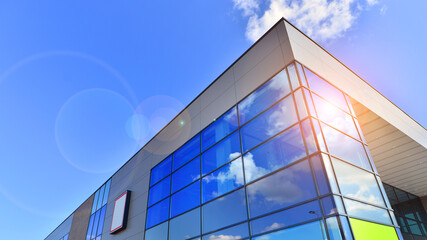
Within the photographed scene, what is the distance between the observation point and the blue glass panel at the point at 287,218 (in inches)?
284

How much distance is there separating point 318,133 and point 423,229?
16.5 meters

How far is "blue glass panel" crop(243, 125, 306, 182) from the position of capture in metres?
8.38

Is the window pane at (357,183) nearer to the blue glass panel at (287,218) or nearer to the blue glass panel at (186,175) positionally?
the blue glass panel at (287,218)

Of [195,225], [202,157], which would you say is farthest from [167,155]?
[195,225]

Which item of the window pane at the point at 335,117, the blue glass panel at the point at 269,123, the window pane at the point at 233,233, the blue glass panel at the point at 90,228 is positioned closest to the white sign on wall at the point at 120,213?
the blue glass panel at the point at 90,228

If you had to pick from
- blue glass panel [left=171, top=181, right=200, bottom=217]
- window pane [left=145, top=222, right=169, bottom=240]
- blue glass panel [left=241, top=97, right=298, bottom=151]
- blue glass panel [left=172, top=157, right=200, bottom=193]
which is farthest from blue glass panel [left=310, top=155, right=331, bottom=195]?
window pane [left=145, top=222, right=169, bottom=240]

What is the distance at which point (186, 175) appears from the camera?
13562mm

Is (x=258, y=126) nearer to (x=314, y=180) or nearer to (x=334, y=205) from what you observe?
(x=314, y=180)

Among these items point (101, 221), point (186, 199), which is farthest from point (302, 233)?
point (101, 221)

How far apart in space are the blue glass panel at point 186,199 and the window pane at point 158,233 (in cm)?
91

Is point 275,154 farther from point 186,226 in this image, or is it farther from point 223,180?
point 186,226

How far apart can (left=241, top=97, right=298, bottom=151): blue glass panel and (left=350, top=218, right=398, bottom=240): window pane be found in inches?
138

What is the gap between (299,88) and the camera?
9078 mm

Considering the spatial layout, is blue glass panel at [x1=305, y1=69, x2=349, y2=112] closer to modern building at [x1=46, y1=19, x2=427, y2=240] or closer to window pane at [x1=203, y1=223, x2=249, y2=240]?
modern building at [x1=46, y1=19, x2=427, y2=240]
